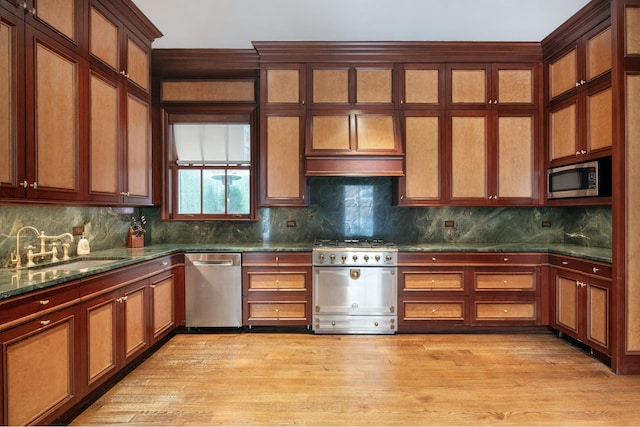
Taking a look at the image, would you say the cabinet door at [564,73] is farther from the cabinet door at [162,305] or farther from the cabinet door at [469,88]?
the cabinet door at [162,305]

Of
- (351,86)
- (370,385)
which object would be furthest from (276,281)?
(351,86)

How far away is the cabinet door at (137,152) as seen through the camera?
3129 mm

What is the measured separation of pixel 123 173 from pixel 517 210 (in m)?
4.14

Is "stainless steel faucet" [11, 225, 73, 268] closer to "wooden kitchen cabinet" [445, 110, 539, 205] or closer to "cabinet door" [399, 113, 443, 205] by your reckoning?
"cabinet door" [399, 113, 443, 205]

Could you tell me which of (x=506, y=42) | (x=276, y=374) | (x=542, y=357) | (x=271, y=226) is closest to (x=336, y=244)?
(x=271, y=226)

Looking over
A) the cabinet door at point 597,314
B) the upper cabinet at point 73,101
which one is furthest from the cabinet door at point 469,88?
the upper cabinet at point 73,101

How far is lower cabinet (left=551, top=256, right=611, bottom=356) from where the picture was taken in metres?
2.79

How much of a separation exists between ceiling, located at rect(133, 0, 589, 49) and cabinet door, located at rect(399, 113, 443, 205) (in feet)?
2.90

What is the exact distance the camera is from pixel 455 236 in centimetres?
413

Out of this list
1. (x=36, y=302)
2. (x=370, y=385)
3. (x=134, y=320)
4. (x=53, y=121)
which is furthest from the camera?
(x=134, y=320)

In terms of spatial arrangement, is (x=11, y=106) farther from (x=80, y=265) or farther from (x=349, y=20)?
(x=349, y=20)

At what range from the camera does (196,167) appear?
4055mm

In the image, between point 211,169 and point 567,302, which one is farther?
point 211,169

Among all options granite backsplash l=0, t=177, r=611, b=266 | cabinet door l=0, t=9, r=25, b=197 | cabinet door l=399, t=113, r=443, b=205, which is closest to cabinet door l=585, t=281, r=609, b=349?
granite backsplash l=0, t=177, r=611, b=266
